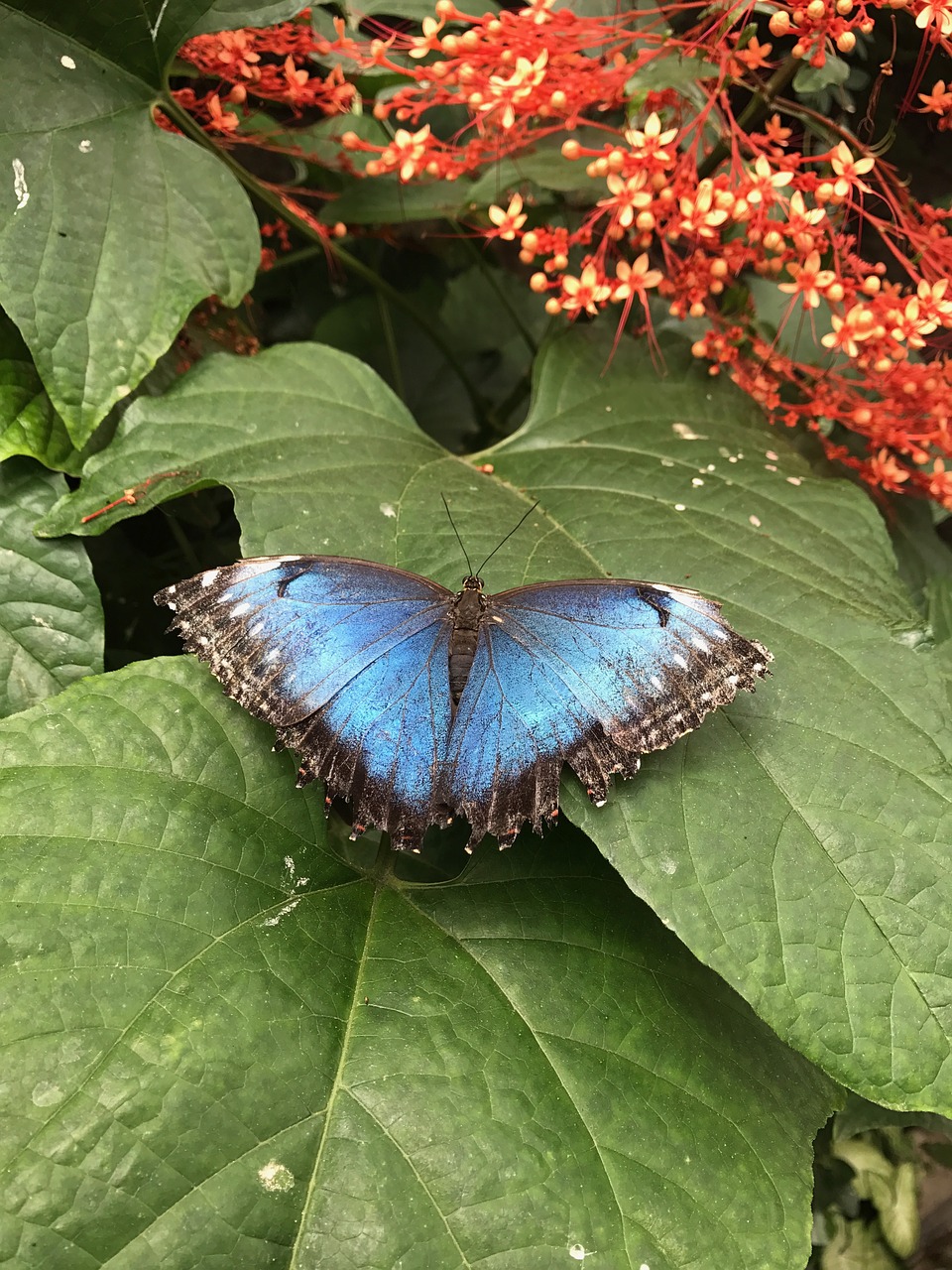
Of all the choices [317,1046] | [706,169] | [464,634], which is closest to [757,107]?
[706,169]

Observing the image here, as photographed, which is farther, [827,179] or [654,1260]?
[827,179]

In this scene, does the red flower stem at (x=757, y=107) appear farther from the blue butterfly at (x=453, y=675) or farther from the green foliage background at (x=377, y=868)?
the blue butterfly at (x=453, y=675)

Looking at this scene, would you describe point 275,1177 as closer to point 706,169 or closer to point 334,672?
point 334,672

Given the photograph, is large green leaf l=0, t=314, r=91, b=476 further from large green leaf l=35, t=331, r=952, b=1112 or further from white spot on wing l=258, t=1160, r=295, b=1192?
white spot on wing l=258, t=1160, r=295, b=1192

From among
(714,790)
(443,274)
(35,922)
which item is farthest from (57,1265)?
(443,274)

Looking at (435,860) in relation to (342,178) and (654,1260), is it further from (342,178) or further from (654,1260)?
(342,178)

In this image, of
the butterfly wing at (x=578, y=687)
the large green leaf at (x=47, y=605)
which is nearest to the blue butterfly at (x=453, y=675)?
the butterfly wing at (x=578, y=687)
